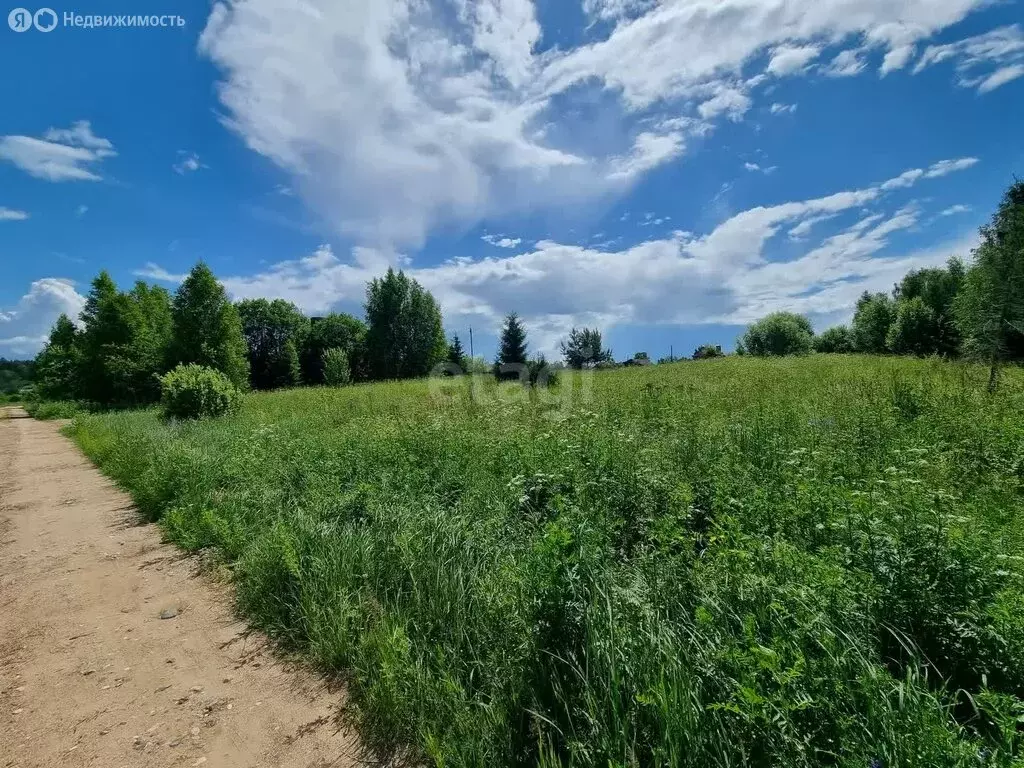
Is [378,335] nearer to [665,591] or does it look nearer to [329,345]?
[329,345]

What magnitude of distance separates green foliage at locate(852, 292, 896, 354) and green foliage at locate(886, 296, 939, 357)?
7.61 meters

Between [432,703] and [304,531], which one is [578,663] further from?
[304,531]

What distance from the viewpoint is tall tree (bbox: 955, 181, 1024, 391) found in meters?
10.7

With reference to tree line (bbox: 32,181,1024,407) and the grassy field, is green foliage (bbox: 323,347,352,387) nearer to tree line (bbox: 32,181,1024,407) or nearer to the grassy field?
tree line (bbox: 32,181,1024,407)

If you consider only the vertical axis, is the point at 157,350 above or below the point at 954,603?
above

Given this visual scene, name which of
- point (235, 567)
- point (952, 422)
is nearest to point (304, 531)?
point (235, 567)

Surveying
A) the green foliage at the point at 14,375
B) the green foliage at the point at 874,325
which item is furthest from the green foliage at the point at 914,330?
the green foliage at the point at 14,375

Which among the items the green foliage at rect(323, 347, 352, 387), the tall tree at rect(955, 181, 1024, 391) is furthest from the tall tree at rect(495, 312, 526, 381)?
the tall tree at rect(955, 181, 1024, 391)

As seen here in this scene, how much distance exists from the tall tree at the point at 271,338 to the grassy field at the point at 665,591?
53.6 m

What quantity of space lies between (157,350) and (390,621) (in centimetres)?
3603

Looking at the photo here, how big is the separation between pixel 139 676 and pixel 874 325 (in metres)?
73.1

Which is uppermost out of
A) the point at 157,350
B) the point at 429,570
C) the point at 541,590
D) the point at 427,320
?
the point at 427,320

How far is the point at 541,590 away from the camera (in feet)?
7.82

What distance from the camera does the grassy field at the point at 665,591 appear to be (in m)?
1.69
